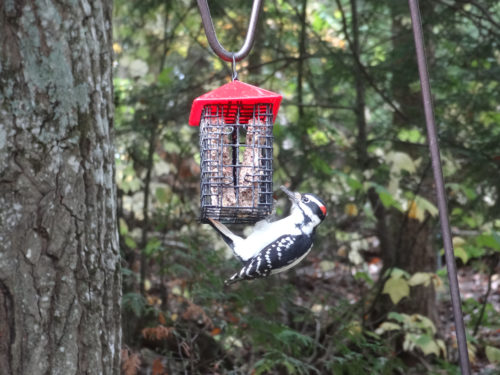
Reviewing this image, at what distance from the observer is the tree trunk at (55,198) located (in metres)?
2.46

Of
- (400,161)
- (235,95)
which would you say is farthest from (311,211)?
(400,161)

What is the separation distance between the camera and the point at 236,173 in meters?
2.66

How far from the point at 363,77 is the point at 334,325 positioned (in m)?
2.19

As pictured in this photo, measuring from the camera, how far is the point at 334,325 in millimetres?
5711

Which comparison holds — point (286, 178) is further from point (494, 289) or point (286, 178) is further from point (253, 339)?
point (494, 289)

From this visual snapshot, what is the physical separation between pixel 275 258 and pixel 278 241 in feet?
0.37

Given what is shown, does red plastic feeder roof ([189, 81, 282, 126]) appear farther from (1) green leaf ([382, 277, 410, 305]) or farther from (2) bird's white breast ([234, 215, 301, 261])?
(1) green leaf ([382, 277, 410, 305])

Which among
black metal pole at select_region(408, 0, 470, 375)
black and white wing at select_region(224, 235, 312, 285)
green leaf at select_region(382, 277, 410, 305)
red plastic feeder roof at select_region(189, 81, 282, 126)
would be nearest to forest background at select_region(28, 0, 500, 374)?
green leaf at select_region(382, 277, 410, 305)

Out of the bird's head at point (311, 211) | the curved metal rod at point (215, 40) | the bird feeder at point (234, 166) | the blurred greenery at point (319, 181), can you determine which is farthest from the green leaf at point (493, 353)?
the curved metal rod at point (215, 40)

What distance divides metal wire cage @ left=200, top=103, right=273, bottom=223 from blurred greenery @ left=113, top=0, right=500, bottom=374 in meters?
1.83

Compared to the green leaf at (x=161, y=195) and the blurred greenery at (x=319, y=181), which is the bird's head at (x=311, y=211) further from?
the green leaf at (x=161, y=195)

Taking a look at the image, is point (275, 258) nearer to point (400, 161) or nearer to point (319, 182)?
point (400, 161)

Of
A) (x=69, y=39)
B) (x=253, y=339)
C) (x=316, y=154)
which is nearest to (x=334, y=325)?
(x=253, y=339)

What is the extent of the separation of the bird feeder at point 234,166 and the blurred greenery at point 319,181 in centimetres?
182
